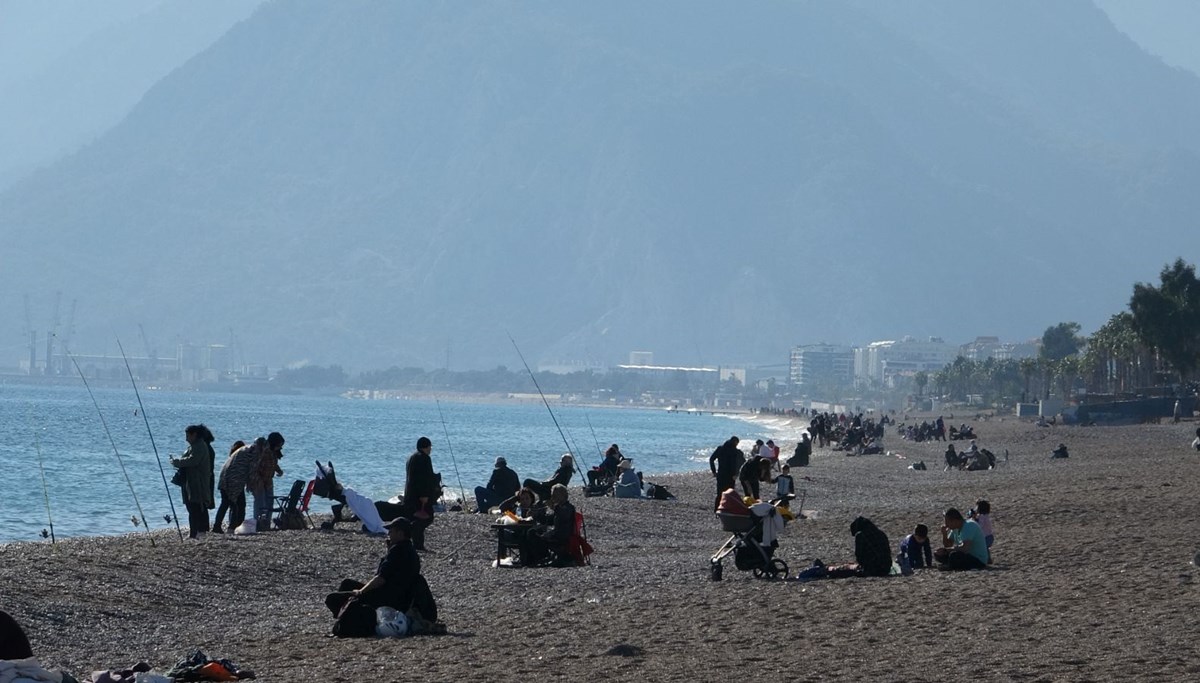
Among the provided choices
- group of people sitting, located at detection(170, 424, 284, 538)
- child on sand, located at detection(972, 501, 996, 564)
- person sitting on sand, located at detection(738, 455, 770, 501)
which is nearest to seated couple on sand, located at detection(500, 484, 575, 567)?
person sitting on sand, located at detection(738, 455, 770, 501)

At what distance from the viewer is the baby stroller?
15.0 m

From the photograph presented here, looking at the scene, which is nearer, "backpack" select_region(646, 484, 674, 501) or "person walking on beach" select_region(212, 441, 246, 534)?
"person walking on beach" select_region(212, 441, 246, 534)

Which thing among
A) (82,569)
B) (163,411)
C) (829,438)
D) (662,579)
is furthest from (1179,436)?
(163,411)

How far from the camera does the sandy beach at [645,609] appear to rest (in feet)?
34.0

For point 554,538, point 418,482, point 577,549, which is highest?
point 418,482

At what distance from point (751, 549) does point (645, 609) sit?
87.4 inches

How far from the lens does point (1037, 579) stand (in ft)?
45.5

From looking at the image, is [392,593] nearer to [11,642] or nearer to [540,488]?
[11,642]

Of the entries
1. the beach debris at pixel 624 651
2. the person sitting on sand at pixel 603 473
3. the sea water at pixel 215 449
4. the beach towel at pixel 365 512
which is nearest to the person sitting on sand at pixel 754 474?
the beach towel at pixel 365 512

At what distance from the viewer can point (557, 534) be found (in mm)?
16484

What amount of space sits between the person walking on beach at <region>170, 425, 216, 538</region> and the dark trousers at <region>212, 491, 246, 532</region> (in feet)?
1.25

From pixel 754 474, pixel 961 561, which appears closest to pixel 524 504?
pixel 754 474

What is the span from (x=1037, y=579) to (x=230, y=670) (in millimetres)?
6617

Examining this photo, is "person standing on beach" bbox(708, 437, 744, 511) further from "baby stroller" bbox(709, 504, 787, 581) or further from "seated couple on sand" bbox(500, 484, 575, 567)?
"baby stroller" bbox(709, 504, 787, 581)
